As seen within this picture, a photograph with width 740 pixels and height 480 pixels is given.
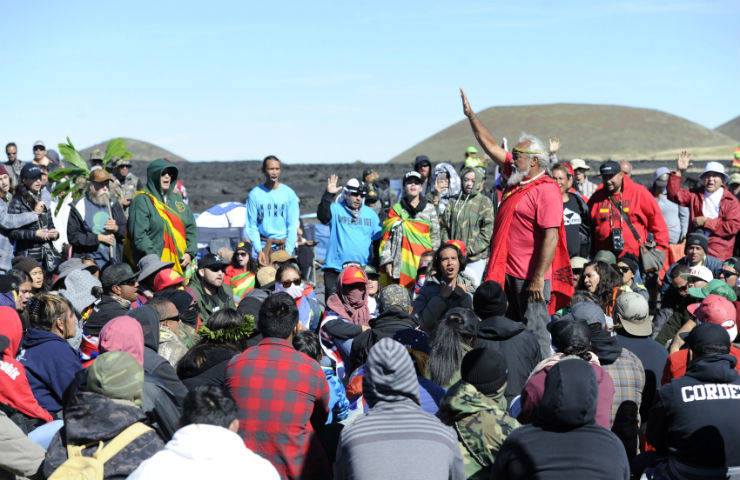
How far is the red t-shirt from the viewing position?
6570mm

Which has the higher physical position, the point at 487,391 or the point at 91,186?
the point at 91,186

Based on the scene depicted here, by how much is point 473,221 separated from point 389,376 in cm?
590

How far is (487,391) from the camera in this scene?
4.44m

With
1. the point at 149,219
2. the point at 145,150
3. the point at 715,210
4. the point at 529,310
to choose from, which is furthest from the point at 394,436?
the point at 145,150

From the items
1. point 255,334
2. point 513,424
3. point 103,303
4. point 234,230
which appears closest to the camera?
point 513,424

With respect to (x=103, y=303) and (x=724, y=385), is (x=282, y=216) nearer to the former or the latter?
(x=103, y=303)

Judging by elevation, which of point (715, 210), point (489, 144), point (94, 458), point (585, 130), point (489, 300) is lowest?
point (94, 458)

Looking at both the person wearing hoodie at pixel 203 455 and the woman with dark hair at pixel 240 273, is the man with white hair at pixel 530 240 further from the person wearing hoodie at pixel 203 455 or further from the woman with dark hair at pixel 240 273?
the person wearing hoodie at pixel 203 455

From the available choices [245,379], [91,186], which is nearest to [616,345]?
[245,379]

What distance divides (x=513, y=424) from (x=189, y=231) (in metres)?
6.15

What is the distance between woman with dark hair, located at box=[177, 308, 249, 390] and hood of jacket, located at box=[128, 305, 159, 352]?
10.1 inches

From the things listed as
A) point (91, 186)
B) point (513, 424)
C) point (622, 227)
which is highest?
point (91, 186)

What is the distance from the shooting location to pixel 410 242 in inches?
380

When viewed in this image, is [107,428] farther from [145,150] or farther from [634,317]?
[145,150]
